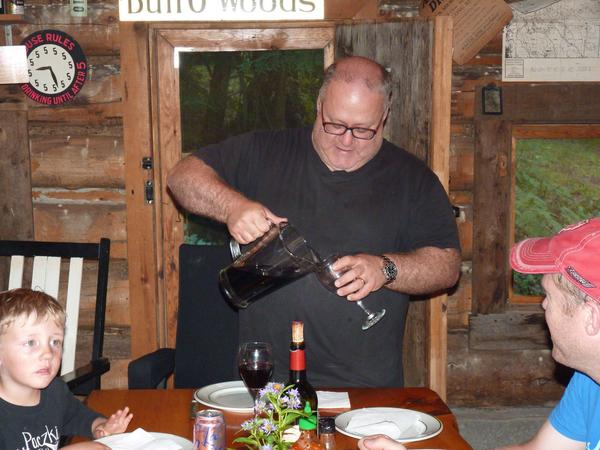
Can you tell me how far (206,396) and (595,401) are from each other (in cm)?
87

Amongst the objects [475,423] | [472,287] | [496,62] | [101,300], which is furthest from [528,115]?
[101,300]

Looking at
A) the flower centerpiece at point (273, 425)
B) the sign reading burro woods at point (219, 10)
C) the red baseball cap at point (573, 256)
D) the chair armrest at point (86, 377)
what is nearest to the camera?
the flower centerpiece at point (273, 425)

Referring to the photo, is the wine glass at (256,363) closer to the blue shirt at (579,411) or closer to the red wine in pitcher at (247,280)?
the red wine in pitcher at (247,280)

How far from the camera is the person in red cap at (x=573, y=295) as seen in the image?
4.76ft

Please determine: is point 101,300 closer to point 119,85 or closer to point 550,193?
point 119,85

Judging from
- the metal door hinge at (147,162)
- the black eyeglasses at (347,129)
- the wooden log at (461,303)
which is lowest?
the wooden log at (461,303)

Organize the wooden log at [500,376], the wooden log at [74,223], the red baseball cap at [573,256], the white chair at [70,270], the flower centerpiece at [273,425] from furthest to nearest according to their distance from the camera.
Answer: the wooden log at [500,376]
the wooden log at [74,223]
the white chair at [70,270]
the red baseball cap at [573,256]
the flower centerpiece at [273,425]

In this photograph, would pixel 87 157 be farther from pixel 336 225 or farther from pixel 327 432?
pixel 327 432

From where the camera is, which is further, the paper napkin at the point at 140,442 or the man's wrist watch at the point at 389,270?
the man's wrist watch at the point at 389,270

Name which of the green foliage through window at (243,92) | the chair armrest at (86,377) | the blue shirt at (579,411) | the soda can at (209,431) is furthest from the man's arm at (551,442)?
the green foliage through window at (243,92)

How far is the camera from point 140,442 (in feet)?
5.49

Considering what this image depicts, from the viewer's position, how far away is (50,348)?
2.01 m

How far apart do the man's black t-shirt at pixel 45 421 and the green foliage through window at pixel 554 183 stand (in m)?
2.69

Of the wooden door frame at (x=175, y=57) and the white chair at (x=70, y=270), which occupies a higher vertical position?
the wooden door frame at (x=175, y=57)
